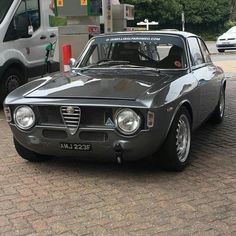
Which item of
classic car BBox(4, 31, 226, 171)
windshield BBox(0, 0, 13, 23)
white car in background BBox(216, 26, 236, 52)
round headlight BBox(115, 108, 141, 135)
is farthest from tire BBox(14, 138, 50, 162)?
white car in background BBox(216, 26, 236, 52)

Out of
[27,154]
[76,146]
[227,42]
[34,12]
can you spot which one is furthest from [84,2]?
[227,42]

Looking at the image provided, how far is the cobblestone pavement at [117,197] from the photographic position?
165 inches

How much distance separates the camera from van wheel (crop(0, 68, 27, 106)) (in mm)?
9477

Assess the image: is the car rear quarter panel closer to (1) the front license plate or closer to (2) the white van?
(1) the front license plate

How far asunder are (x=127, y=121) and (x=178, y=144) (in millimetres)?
855

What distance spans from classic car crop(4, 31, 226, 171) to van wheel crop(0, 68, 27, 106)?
11.2 ft

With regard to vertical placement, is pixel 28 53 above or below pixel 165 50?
below

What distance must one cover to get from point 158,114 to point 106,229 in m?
1.40

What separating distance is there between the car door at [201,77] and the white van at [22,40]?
12.5 ft

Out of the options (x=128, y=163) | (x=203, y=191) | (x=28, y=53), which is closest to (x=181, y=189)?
(x=203, y=191)

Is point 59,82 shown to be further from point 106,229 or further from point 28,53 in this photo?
point 28,53

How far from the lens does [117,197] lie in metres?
4.83

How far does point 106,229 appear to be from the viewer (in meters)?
4.12

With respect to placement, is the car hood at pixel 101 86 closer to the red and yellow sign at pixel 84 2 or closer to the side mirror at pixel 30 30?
the side mirror at pixel 30 30
